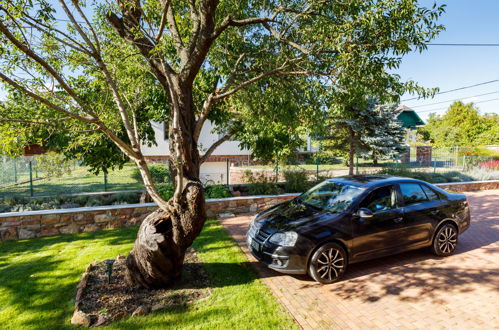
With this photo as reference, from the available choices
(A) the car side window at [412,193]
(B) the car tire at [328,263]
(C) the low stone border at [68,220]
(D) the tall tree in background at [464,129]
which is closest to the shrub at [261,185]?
(C) the low stone border at [68,220]

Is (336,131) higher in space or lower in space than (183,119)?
higher

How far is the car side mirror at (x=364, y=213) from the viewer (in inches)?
178

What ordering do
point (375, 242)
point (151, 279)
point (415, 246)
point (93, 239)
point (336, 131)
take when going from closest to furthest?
point (151, 279) < point (375, 242) < point (415, 246) < point (93, 239) < point (336, 131)

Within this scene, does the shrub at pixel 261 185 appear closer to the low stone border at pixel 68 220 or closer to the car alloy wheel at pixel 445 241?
the low stone border at pixel 68 220

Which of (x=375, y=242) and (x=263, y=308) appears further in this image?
(x=375, y=242)

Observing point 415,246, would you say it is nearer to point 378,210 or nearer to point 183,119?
point 378,210

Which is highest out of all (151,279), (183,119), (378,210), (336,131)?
(336,131)

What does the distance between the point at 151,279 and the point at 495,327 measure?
444 cm

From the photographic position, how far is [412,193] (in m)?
5.33

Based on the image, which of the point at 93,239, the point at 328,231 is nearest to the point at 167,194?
the point at 93,239

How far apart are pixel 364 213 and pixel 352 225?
0.28m

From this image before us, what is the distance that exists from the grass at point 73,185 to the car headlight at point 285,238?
259 inches

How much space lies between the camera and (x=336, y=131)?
15156 millimetres

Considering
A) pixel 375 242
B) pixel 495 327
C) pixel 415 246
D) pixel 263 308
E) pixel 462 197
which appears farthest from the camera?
pixel 462 197
